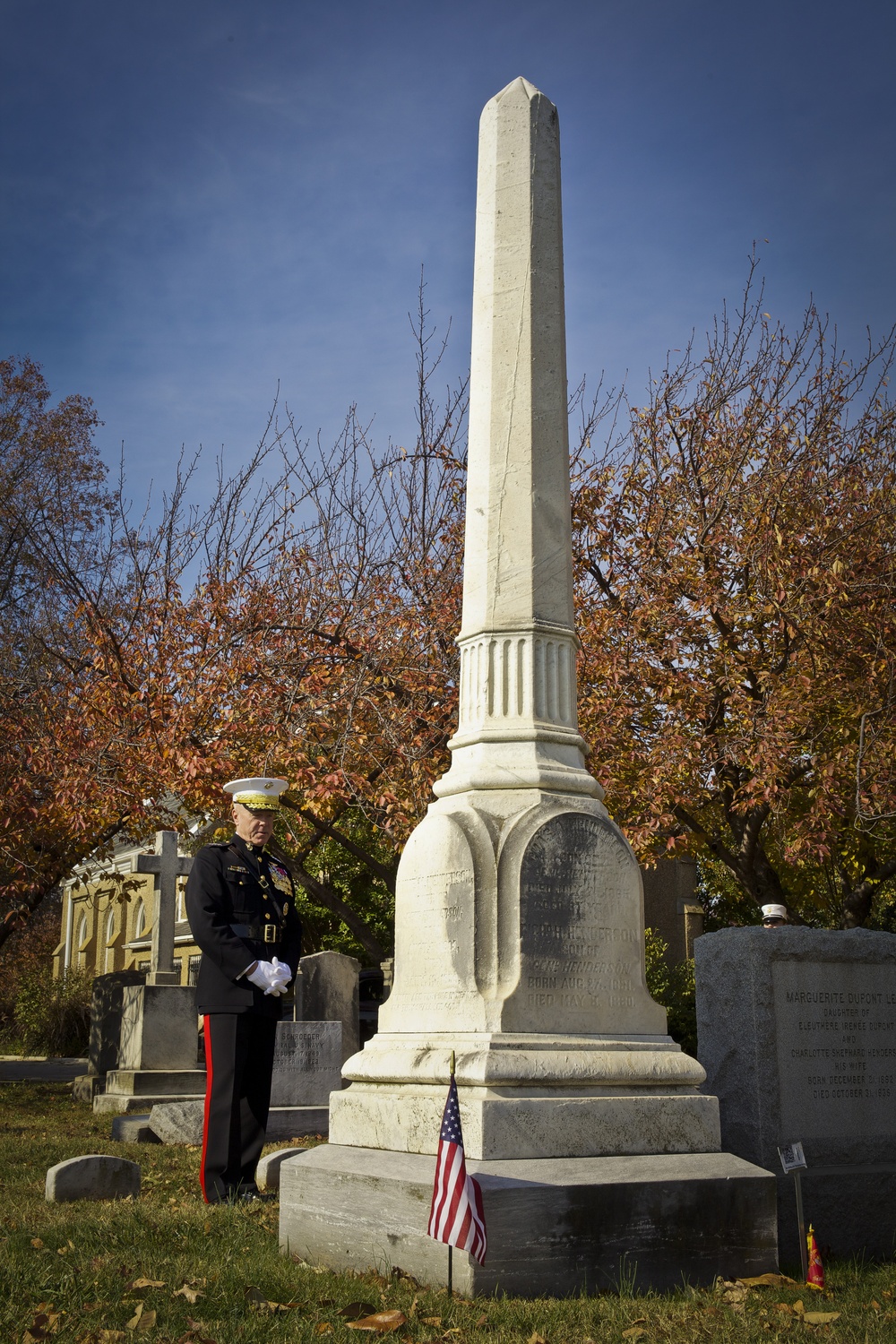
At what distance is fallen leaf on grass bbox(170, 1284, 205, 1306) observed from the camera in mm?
4148

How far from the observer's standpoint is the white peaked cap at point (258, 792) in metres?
7.15

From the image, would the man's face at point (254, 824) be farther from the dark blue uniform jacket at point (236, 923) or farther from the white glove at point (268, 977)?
the white glove at point (268, 977)

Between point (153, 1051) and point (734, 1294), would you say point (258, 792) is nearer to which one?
point (734, 1294)

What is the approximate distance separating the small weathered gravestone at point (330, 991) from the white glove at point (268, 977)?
6116mm

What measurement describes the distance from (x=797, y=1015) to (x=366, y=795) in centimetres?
643

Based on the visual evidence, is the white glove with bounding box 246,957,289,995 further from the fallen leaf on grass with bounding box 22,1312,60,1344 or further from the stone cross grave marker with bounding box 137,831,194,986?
the stone cross grave marker with bounding box 137,831,194,986

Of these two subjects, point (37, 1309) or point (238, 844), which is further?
point (238, 844)

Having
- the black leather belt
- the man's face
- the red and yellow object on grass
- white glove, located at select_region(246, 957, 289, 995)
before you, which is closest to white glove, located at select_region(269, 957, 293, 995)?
white glove, located at select_region(246, 957, 289, 995)

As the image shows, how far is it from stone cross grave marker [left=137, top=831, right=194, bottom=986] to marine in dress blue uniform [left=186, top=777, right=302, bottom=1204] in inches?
287

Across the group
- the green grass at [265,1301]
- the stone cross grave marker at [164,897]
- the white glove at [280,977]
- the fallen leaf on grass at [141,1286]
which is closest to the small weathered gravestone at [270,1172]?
the white glove at [280,977]

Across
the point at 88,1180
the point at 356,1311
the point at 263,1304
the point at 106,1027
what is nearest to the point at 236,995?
the point at 88,1180

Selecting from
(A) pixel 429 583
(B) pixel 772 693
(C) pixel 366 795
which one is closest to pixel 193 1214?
(C) pixel 366 795

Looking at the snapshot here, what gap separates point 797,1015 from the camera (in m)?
6.47

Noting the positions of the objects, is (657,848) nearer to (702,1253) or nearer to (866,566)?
(866,566)
